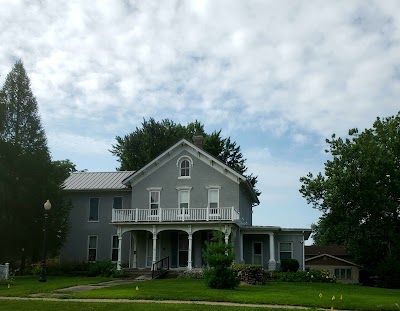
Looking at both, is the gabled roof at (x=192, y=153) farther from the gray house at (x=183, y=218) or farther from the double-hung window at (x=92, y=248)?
the double-hung window at (x=92, y=248)

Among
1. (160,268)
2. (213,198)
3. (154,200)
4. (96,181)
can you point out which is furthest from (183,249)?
(96,181)

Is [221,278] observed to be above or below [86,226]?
below

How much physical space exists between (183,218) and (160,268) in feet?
12.1

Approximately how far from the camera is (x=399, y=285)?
39156 millimetres

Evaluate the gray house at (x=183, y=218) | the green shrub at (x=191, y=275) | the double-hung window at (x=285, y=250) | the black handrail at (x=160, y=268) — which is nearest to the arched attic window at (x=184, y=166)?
the gray house at (x=183, y=218)

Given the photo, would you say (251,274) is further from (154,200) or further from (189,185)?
(154,200)

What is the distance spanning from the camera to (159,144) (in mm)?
54750

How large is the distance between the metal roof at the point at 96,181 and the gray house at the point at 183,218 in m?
0.30

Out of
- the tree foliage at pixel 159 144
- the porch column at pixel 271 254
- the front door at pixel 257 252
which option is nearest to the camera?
the porch column at pixel 271 254

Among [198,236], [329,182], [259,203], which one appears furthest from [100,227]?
[329,182]

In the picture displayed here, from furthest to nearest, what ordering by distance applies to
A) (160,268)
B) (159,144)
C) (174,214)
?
(159,144)
(174,214)
(160,268)

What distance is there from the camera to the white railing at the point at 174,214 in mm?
32812

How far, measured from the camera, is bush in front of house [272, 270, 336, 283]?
31.0 metres

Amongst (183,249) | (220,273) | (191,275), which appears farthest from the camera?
(183,249)
